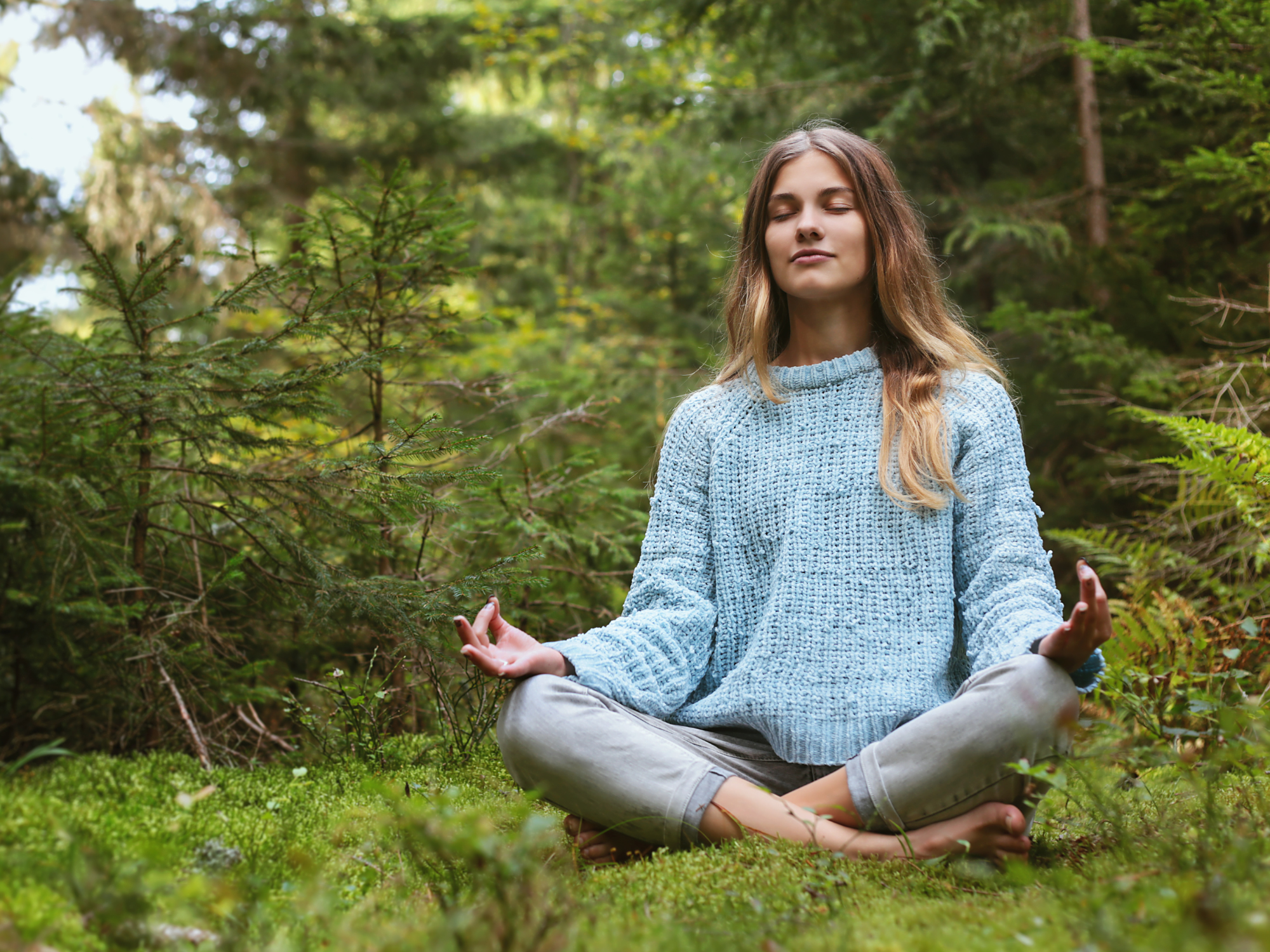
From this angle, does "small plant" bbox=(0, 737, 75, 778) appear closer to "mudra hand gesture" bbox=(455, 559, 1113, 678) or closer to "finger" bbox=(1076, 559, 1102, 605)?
"mudra hand gesture" bbox=(455, 559, 1113, 678)

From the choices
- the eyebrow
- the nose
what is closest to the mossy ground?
the nose

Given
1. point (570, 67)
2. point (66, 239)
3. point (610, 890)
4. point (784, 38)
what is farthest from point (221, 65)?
point (610, 890)

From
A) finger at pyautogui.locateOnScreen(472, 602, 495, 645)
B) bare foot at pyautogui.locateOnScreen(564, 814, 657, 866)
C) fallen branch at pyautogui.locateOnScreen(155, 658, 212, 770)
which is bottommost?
bare foot at pyautogui.locateOnScreen(564, 814, 657, 866)

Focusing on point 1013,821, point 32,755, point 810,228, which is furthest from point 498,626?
point 810,228

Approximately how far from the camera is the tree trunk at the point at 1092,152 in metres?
5.86

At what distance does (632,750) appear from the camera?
220 centimetres

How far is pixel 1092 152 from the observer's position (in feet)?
19.4

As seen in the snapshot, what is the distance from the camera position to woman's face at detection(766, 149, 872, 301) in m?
2.79

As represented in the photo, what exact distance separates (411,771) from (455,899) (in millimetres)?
1175

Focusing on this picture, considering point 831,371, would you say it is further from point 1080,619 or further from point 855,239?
point 1080,619

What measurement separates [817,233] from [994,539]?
1025 mm

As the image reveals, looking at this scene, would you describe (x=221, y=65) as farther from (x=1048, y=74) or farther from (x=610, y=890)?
(x=610, y=890)

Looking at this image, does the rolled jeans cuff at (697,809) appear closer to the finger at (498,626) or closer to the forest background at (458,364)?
the finger at (498,626)

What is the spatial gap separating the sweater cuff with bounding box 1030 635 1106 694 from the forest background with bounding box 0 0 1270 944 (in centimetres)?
17
